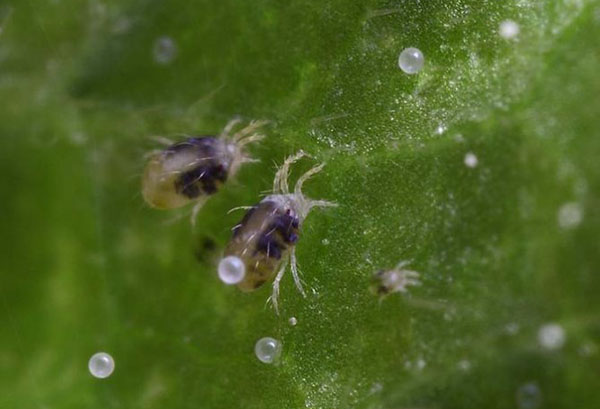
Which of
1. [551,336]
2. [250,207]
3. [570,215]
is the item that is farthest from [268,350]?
[570,215]

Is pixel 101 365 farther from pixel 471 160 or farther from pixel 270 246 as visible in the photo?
pixel 471 160

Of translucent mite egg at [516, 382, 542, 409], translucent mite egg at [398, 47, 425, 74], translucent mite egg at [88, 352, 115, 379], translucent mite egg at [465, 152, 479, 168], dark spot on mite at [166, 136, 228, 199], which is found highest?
translucent mite egg at [398, 47, 425, 74]

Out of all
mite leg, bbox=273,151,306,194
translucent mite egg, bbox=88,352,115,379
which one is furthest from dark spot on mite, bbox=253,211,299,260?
translucent mite egg, bbox=88,352,115,379

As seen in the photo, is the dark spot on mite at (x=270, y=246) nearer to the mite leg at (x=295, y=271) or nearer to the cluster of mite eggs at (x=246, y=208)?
the cluster of mite eggs at (x=246, y=208)

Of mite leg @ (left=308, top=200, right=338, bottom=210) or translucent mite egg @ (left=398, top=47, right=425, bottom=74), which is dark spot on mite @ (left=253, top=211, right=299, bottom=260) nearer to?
mite leg @ (left=308, top=200, right=338, bottom=210)

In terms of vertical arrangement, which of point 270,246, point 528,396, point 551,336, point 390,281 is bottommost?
point 528,396

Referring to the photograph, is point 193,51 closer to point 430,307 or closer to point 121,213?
point 121,213
